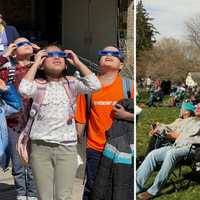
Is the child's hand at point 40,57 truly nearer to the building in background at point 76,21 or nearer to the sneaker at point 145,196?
the sneaker at point 145,196

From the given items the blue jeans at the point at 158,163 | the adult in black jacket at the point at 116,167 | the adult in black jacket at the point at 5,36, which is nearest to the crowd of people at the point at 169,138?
the blue jeans at the point at 158,163

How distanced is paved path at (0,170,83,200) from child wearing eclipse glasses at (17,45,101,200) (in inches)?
53.7

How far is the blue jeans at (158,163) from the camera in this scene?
3.87 m

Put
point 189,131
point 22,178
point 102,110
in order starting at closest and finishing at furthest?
point 189,131 → point 102,110 → point 22,178

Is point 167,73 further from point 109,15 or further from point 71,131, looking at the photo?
point 109,15

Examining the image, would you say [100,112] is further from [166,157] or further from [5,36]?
[5,36]

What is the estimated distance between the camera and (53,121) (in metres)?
3.75

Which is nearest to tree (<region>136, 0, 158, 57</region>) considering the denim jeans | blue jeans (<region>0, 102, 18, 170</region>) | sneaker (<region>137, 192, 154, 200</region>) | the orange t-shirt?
the orange t-shirt

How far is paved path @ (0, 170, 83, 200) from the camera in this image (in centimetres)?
518

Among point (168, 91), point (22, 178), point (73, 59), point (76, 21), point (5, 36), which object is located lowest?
point (22, 178)

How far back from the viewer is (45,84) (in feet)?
12.5

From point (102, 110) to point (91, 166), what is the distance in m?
0.44

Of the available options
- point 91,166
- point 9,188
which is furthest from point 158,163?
point 9,188

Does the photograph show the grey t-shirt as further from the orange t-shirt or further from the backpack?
the backpack
